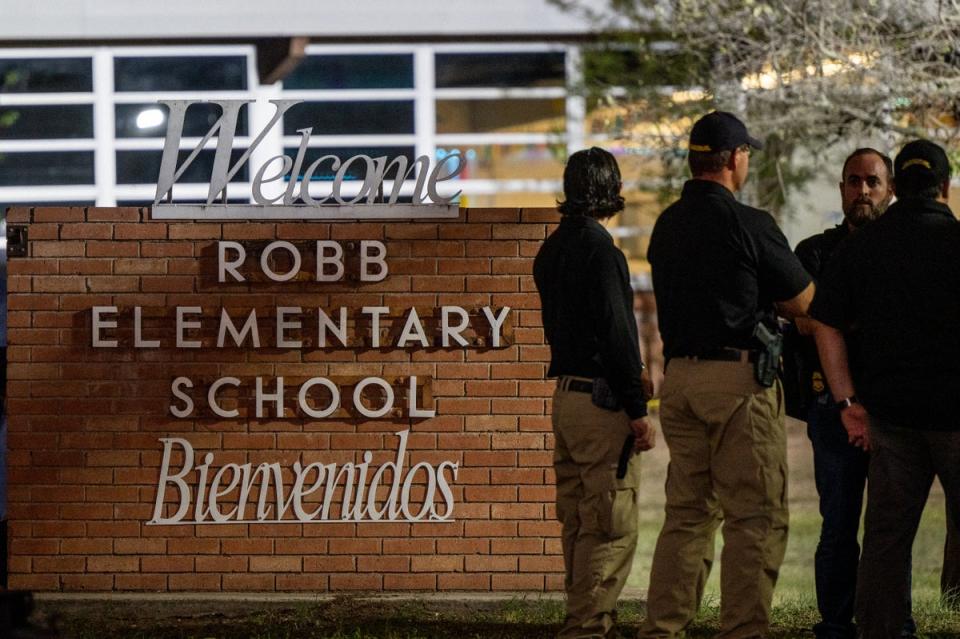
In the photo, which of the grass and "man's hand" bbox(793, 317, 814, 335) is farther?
the grass

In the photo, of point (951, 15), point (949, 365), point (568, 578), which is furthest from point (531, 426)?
point (951, 15)

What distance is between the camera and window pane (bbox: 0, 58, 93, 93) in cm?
1426

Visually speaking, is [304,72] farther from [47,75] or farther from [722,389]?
[722,389]

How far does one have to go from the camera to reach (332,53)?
14.6m

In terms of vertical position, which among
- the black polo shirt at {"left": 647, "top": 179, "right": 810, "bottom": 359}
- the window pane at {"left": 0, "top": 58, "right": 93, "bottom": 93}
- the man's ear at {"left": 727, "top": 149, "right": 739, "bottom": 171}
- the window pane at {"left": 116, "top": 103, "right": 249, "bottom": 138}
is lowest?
the black polo shirt at {"left": 647, "top": 179, "right": 810, "bottom": 359}

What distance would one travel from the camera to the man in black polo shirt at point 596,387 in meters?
5.12

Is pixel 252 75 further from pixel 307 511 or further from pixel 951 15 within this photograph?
pixel 307 511

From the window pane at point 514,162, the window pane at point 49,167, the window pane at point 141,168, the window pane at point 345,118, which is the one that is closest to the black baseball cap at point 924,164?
the window pane at point 514,162

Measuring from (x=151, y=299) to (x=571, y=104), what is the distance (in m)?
8.68

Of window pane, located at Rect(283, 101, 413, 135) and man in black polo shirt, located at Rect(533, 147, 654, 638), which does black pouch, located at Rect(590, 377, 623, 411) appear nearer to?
man in black polo shirt, located at Rect(533, 147, 654, 638)

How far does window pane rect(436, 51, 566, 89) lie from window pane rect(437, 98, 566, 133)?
0.19 meters

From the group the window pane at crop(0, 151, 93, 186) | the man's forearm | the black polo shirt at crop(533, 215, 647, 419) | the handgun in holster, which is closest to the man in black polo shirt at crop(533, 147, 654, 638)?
the black polo shirt at crop(533, 215, 647, 419)

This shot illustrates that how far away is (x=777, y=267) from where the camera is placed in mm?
4891

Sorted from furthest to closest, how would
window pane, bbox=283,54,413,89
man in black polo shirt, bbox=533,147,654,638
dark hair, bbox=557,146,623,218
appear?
window pane, bbox=283,54,413,89 < dark hair, bbox=557,146,623,218 < man in black polo shirt, bbox=533,147,654,638
